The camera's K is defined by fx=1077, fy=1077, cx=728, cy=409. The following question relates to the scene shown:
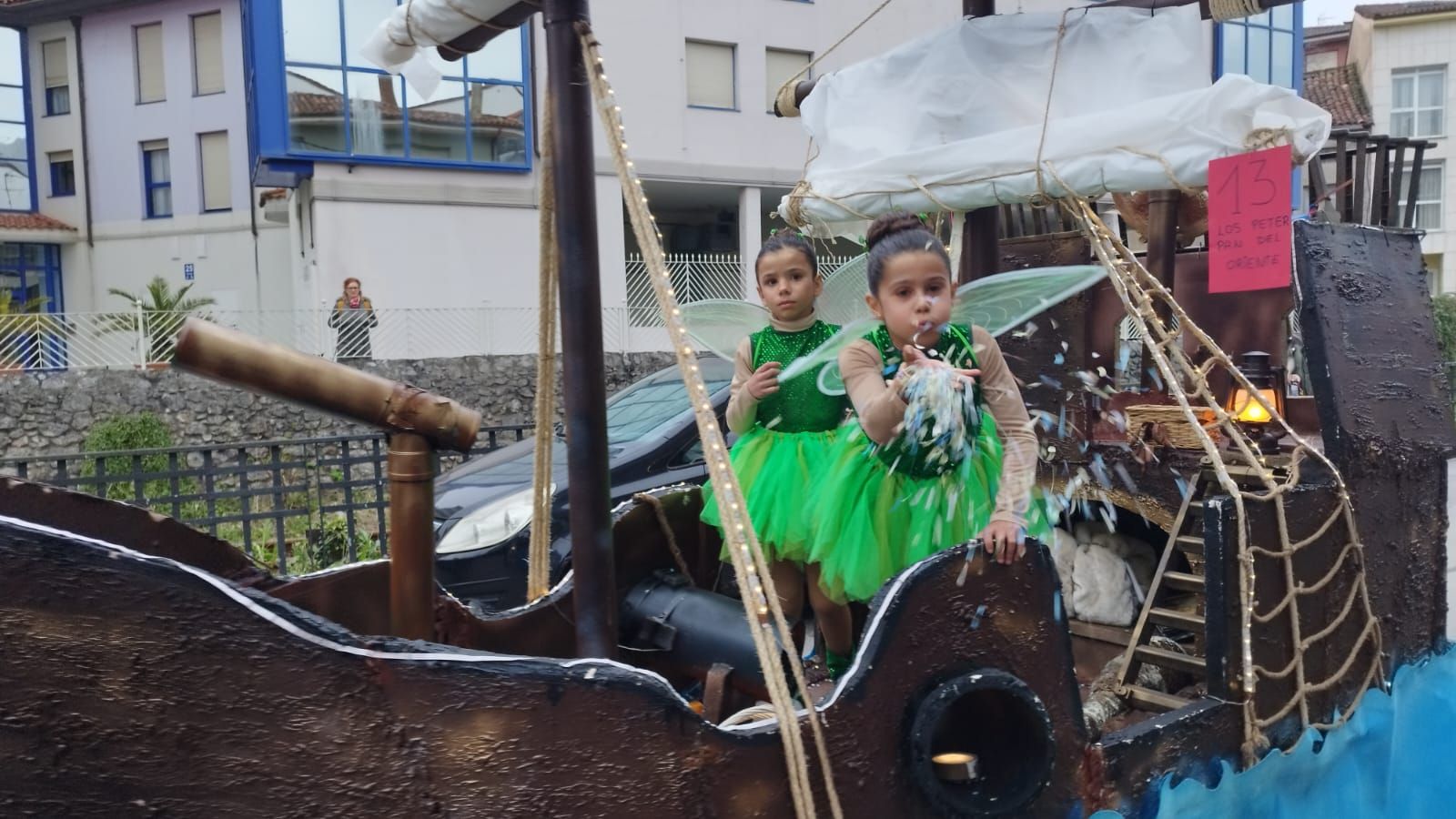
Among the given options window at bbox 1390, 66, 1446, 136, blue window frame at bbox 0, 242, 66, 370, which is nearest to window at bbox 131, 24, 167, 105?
blue window frame at bbox 0, 242, 66, 370

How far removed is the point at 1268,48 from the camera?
19344 millimetres

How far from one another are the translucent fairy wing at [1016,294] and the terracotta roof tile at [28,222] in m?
25.5

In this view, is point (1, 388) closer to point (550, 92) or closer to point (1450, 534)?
point (550, 92)

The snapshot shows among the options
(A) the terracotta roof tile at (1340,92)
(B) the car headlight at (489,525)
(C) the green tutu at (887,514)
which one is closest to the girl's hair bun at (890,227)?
(C) the green tutu at (887,514)

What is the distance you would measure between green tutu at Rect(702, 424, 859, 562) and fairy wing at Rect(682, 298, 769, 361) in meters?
0.36

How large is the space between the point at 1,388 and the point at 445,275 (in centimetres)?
583

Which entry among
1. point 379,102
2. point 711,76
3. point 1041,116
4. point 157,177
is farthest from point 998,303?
point 157,177

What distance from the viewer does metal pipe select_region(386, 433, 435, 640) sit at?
5.95 feet

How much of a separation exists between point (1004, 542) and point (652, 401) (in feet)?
13.5

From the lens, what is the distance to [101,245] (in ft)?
77.5

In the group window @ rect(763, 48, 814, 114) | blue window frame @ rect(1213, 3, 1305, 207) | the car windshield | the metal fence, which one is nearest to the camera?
the car windshield

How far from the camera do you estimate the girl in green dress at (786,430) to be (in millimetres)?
2557

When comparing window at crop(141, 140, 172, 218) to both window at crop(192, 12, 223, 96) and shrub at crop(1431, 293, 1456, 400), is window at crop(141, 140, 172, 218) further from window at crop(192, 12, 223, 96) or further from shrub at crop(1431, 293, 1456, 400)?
shrub at crop(1431, 293, 1456, 400)

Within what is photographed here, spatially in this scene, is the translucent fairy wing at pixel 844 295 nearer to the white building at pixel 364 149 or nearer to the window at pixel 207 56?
the white building at pixel 364 149
